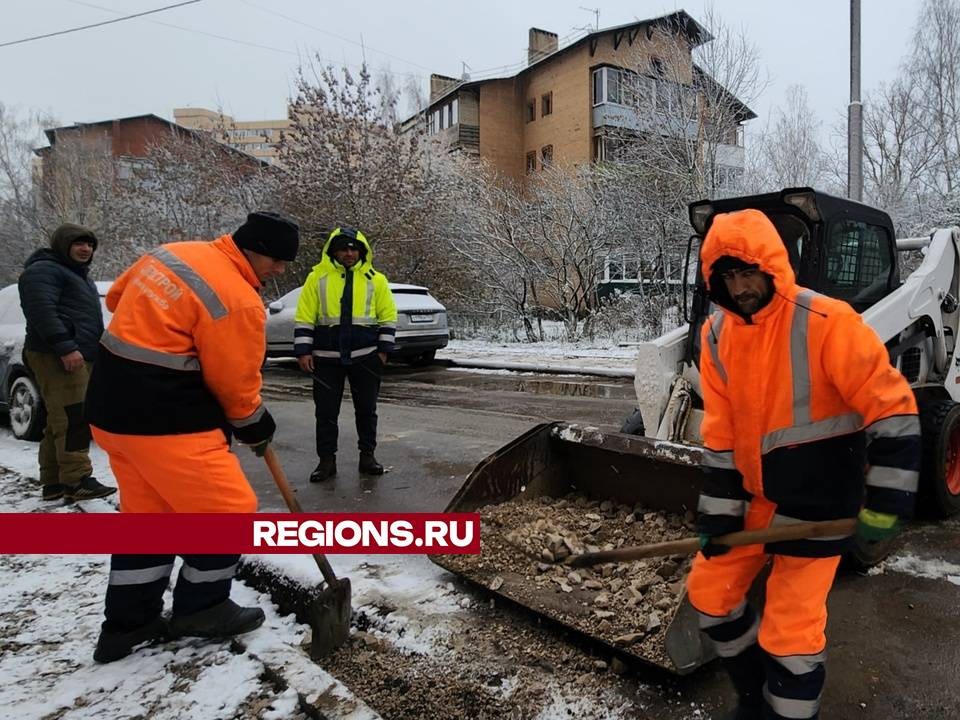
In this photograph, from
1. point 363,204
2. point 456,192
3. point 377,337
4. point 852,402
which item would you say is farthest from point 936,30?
point 852,402

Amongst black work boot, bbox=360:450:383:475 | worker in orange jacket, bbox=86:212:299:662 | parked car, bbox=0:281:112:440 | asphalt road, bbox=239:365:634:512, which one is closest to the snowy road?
worker in orange jacket, bbox=86:212:299:662

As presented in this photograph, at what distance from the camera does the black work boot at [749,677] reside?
2.17 meters

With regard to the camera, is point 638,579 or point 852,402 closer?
point 852,402

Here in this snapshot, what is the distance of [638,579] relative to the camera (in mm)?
3010

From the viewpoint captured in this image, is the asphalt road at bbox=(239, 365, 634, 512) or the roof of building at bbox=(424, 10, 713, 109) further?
the roof of building at bbox=(424, 10, 713, 109)

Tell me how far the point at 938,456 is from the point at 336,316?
4.02 metres

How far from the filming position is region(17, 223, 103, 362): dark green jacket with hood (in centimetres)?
455

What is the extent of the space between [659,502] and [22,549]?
3647 mm

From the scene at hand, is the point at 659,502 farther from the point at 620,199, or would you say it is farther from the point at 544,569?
the point at 620,199

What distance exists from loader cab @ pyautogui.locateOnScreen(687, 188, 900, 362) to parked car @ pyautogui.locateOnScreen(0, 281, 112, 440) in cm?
574

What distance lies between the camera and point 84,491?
15.3 feet

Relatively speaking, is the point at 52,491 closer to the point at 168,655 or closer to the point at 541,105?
the point at 168,655

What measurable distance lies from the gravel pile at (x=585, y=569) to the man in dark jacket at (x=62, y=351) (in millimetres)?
2898

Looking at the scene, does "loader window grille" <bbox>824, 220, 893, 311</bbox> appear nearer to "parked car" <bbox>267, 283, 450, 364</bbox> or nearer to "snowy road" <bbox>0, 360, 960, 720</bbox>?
"snowy road" <bbox>0, 360, 960, 720</bbox>
